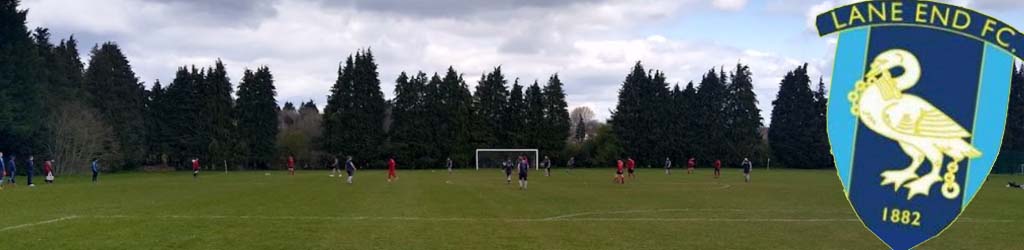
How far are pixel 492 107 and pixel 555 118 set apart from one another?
7.47 meters

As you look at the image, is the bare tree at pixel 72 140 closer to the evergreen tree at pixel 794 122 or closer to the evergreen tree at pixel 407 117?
the evergreen tree at pixel 407 117

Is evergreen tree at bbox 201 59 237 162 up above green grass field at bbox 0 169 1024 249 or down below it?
above

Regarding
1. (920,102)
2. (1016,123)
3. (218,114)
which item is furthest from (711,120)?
(920,102)

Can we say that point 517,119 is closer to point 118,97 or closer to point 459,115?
point 459,115

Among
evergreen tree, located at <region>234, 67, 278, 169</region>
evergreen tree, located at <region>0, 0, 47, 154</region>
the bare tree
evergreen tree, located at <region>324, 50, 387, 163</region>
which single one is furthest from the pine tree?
evergreen tree, located at <region>0, 0, 47, 154</region>

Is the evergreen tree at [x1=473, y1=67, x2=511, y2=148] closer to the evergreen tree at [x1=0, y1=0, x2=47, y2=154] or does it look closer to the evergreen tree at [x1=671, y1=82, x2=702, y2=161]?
the evergreen tree at [x1=671, y1=82, x2=702, y2=161]

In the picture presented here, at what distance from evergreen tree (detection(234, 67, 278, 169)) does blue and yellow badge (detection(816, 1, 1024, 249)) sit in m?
83.4

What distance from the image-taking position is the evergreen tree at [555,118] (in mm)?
88938

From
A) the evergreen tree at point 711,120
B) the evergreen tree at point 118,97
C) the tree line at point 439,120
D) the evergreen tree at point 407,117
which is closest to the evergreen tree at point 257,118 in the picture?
the tree line at point 439,120

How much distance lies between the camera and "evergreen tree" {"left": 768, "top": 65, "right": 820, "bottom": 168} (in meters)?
89.1

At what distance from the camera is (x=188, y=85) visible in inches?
3383

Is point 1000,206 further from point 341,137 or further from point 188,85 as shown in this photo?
point 188,85

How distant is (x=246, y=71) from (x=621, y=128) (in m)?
43.3

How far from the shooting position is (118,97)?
263 feet
